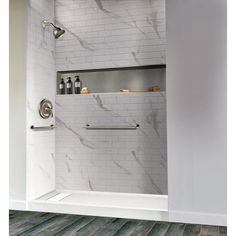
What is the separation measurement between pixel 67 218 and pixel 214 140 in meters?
1.82

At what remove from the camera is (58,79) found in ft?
15.2

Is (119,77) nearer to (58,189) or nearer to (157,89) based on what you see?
(157,89)

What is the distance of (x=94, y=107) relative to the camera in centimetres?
445

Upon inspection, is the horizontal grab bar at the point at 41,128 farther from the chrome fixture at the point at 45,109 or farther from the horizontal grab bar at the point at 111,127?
the horizontal grab bar at the point at 111,127

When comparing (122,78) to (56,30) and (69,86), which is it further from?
(56,30)

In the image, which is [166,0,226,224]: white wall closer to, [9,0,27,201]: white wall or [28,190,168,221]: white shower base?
[28,190,168,221]: white shower base

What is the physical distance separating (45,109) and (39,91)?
26cm

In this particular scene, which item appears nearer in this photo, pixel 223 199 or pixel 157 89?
pixel 223 199

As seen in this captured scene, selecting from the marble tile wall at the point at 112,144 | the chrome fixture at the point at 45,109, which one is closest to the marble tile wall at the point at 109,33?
the marble tile wall at the point at 112,144

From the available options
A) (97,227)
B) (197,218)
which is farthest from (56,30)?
(197,218)

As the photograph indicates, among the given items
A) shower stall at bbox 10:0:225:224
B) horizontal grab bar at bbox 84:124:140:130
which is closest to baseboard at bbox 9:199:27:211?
shower stall at bbox 10:0:225:224

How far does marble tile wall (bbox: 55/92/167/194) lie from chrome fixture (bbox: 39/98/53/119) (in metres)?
0.32
